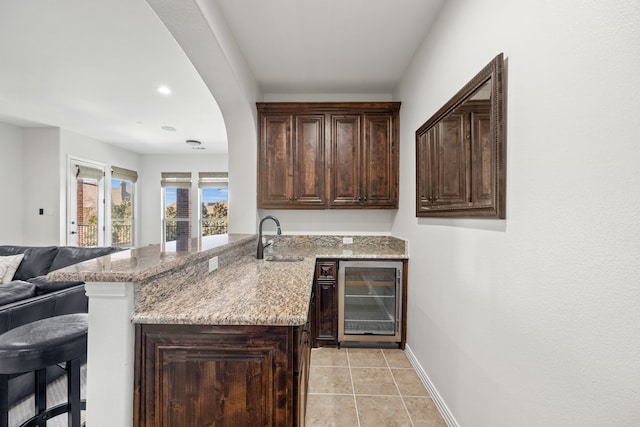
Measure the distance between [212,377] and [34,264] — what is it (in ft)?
12.2

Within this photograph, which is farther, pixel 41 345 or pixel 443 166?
pixel 443 166

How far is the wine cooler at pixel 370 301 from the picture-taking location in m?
2.88

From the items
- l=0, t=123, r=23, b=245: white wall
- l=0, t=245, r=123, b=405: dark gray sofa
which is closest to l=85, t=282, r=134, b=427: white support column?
l=0, t=245, r=123, b=405: dark gray sofa

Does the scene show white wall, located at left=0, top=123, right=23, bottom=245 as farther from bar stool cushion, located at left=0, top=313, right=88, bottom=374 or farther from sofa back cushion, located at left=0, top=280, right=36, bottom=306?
bar stool cushion, located at left=0, top=313, right=88, bottom=374

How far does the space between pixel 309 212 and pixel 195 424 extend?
103 inches

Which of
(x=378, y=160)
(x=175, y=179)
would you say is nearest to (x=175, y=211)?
(x=175, y=179)

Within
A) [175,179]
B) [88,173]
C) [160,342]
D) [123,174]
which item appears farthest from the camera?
[175,179]

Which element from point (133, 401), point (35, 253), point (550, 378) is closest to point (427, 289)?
point (550, 378)

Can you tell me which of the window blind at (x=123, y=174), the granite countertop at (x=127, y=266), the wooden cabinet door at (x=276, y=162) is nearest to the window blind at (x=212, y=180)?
the window blind at (x=123, y=174)

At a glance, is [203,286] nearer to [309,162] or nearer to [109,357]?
[109,357]

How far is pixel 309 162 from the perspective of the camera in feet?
10.5

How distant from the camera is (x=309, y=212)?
3.56 meters

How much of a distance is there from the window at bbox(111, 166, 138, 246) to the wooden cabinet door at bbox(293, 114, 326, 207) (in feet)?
16.5

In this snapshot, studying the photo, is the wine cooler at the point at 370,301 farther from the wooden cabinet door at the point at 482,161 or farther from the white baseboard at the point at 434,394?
the wooden cabinet door at the point at 482,161
